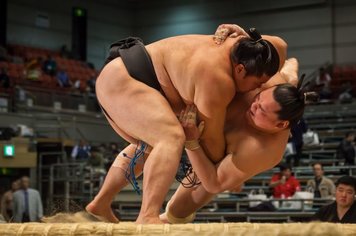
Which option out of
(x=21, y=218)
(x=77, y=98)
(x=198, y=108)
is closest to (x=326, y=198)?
(x=21, y=218)

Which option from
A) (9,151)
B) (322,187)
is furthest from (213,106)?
(9,151)

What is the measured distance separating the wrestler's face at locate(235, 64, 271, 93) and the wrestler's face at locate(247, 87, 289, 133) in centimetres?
4

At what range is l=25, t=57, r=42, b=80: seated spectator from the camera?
37.7ft

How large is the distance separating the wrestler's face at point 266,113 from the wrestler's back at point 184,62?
15 cm

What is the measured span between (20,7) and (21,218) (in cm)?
853

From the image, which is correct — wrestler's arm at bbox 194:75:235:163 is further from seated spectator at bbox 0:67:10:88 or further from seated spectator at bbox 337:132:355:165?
seated spectator at bbox 0:67:10:88

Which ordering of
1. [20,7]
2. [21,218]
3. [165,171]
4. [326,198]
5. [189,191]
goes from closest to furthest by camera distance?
[165,171] < [189,191] < [326,198] < [21,218] < [20,7]

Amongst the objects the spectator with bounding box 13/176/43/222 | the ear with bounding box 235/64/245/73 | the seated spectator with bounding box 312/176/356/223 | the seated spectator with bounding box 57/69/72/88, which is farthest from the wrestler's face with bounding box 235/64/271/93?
the seated spectator with bounding box 57/69/72/88

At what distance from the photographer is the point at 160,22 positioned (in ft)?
53.1

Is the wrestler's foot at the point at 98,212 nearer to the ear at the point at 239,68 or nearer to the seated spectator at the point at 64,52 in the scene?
the ear at the point at 239,68

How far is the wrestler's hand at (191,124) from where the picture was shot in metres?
2.09

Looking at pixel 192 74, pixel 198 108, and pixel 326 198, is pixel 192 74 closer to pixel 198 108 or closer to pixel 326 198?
pixel 198 108

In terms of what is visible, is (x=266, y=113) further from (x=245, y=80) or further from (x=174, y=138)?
(x=174, y=138)

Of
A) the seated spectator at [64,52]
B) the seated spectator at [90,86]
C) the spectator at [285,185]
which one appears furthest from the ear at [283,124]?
the seated spectator at [64,52]
